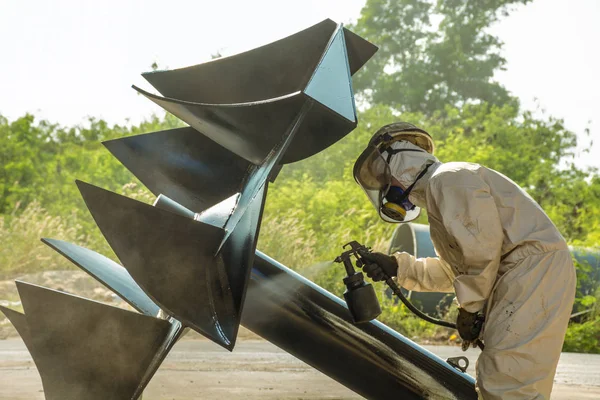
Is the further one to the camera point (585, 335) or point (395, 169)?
point (585, 335)

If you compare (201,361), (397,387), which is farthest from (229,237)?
(201,361)

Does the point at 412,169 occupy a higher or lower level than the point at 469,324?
higher

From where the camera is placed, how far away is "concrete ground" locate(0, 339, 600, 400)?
4379 millimetres

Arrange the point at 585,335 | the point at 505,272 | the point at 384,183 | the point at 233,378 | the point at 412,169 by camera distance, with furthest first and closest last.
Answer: the point at 585,335
the point at 233,378
the point at 384,183
the point at 412,169
the point at 505,272

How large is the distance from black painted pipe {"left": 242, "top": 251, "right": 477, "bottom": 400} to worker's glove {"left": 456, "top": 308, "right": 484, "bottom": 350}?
17cm

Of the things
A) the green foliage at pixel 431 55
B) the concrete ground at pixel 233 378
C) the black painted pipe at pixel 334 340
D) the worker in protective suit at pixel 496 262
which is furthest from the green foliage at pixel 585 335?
the green foliage at pixel 431 55

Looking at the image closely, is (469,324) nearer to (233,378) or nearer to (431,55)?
(233,378)

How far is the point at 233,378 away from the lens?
501 cm

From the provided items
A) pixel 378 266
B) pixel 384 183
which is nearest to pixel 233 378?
pixel 378 266

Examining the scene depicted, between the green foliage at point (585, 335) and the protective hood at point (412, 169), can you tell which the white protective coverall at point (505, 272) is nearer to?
the protective hood at point (412, 169)

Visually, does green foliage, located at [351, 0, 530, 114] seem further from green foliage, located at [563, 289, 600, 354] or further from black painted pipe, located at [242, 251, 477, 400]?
black painted pipe, located at [242, 251, 477, 400]

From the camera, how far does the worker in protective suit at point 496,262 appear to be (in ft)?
9.17

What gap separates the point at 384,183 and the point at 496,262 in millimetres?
646

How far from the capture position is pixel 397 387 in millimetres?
2867
